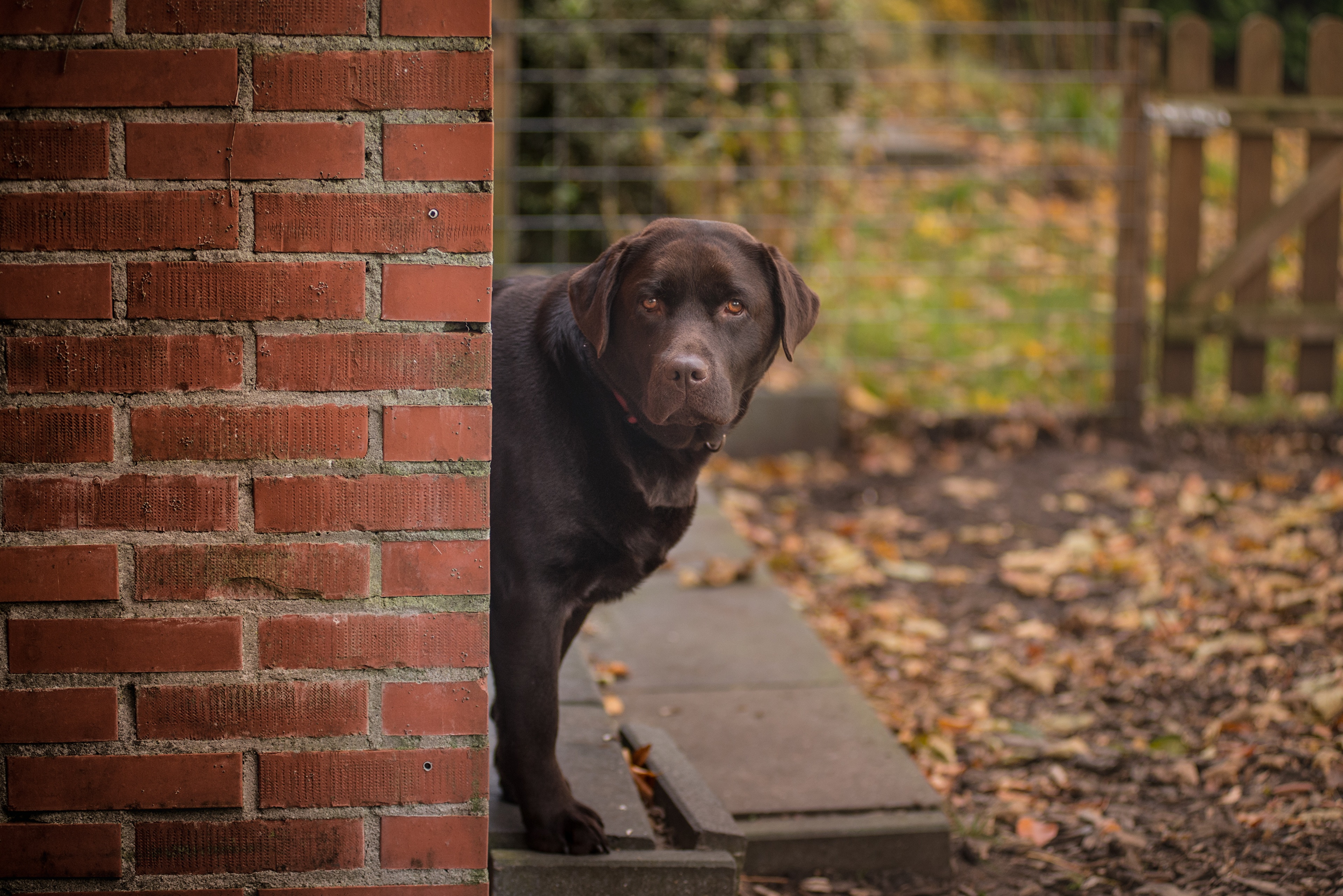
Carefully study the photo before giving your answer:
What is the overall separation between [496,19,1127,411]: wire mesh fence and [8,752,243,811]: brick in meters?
4.76

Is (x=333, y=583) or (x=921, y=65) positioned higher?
(x=921, y=65)

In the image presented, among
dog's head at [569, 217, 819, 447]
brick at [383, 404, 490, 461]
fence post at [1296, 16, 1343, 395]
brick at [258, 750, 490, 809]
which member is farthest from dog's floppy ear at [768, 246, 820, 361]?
fence post at [1296, 16, 1343, 395]

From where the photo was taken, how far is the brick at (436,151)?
6.00 ft

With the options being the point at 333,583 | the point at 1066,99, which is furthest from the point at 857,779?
the point at 1066,99

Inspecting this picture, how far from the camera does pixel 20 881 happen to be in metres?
1.88

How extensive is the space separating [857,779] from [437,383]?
1.72m

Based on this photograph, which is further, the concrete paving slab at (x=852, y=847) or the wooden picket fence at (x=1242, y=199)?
the wooden picket fence at (x=1242, y=199)

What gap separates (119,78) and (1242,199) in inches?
239

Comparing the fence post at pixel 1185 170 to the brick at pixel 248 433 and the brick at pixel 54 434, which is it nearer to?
the brick at pixel 248 433

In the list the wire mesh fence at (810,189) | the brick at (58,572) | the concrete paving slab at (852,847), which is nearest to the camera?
the brick at (58,572)

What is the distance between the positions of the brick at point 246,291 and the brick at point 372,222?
0.03m

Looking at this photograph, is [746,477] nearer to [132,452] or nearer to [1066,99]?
[132,452]

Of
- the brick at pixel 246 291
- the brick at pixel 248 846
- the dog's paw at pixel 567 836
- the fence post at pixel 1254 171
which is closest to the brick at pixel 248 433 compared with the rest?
the brick at pixel 246 291

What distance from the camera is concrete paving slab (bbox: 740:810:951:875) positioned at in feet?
9.43
